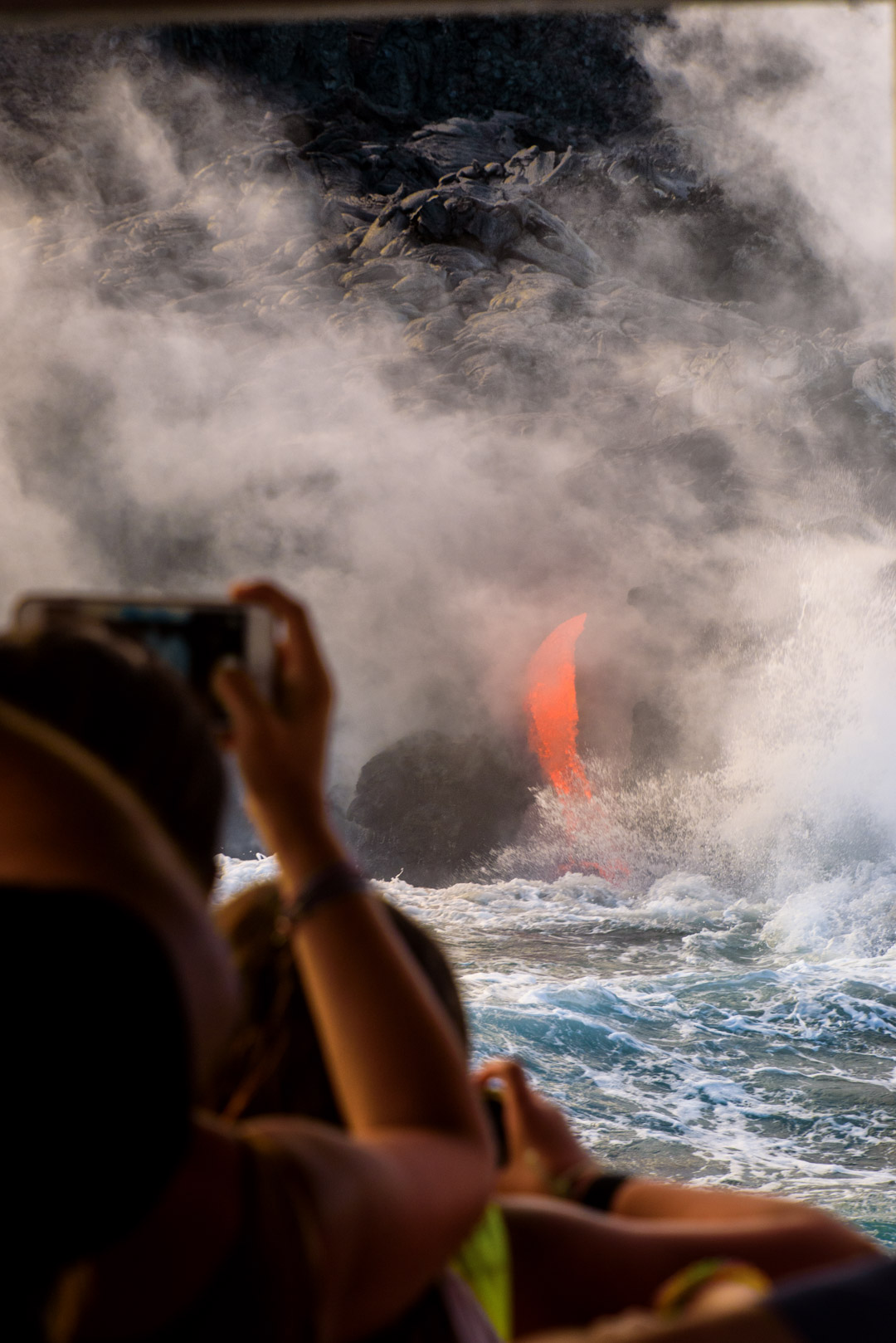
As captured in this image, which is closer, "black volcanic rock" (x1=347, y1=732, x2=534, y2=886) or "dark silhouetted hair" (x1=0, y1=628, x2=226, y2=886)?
"dark silhouetted hair" (x1=0, y1=628, x2=226, y2=886)

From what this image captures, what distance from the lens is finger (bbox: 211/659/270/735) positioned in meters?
0.42

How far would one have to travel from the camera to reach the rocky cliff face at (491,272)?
16.9 metres

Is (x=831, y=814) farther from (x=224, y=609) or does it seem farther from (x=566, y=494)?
(x=224, y=609)

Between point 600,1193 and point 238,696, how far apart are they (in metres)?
0.52

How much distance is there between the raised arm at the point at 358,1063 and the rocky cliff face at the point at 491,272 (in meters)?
17.0

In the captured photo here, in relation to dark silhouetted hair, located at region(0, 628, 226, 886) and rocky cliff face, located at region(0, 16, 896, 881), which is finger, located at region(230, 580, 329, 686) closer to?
dark silhouetted hair, located at region(0, 628, 226, 886)

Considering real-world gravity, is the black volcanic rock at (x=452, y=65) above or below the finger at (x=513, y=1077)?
above

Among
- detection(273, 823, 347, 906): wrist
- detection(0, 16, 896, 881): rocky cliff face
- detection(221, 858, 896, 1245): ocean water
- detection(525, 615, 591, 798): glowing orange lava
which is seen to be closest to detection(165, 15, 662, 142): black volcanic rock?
detection(0, 16, 896, 881): rocky cliff face

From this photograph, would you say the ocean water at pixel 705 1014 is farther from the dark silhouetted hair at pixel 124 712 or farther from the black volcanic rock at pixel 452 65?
the black volcanic rock at pixel 452 65

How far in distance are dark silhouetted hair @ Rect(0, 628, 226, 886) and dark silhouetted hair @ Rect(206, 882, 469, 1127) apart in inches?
8.0

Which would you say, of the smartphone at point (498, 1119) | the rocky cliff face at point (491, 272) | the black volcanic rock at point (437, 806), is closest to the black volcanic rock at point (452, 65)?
the rocky cliff face at point (491, 272)

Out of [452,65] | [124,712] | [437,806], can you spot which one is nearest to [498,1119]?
[124,712]

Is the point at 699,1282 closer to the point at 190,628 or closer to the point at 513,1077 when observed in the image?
the point at 513,1077

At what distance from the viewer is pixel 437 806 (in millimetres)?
17359
